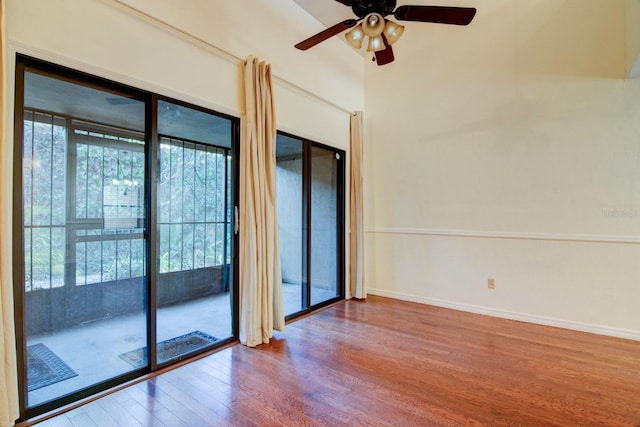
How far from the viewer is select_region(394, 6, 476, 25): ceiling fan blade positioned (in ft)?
7.85

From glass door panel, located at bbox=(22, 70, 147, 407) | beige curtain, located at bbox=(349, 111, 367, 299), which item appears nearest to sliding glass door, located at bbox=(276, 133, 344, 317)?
beige curtain, located at bbox=(349, 111, 367, 299)

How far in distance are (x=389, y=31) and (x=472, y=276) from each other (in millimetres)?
2930

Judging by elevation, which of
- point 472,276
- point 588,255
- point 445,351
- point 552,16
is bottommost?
point 445,351

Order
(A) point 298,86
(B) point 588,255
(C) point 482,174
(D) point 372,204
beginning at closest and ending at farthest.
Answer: (B) point 588,255, (A) point 298,86, (C) point 482,174, (D) point 372,204

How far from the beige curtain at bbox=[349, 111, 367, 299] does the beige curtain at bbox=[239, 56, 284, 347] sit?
1698 mm

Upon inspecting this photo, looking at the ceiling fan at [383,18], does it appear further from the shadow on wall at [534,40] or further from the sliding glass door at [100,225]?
the shadow on wall at [534,40]

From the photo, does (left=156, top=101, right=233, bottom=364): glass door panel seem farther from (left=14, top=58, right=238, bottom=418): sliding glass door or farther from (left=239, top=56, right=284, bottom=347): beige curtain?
(left=239, top=56, right=284, bottom=347): beige curtain

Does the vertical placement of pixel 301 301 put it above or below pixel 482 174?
below

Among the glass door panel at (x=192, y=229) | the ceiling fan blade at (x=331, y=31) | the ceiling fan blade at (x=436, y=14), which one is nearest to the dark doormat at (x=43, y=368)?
the glass door panel at (x=192, y=229)

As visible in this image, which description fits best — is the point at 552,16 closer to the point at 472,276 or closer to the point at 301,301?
the point at 472,276

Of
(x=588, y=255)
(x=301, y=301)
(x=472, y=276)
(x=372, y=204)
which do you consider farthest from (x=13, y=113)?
(x=588, y=255)

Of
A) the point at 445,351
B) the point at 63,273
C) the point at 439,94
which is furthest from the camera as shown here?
the point at 439,94

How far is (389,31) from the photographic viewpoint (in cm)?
269

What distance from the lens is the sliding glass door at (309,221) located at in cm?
377
